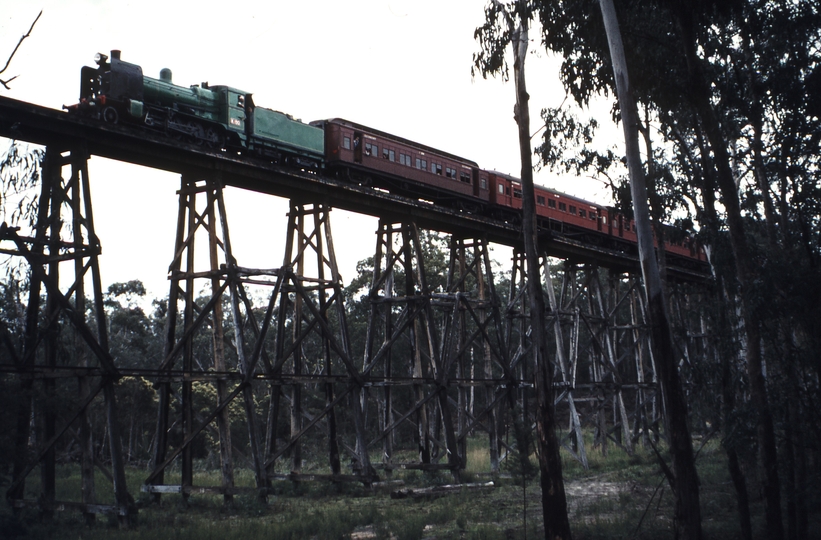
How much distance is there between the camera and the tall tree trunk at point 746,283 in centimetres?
1271

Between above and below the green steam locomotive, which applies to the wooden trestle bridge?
below

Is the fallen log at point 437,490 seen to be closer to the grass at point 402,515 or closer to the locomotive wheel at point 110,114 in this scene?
the grass at point 402,515

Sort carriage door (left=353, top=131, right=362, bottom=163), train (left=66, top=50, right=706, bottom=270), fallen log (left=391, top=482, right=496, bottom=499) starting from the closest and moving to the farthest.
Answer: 1. train (left=66, top=50, right=706, bottom=270)
2. fallen log (left=391, top=482, right=496, bottom=499)
3. carriage door (left=353, top=131, right=362, bottom=163)

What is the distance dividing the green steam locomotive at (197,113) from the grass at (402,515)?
7550 mm

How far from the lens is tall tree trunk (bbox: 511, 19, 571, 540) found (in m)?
12.3

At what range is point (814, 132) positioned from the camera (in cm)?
1459

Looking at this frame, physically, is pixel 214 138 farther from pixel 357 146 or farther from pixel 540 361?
pixel 540 361

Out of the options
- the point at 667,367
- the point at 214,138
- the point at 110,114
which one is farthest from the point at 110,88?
the point at 667,367

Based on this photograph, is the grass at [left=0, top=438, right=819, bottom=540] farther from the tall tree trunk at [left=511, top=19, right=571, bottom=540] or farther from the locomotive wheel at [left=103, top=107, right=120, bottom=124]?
the locomotive wheel at [left=103, top=107, right=120, bottom=124]

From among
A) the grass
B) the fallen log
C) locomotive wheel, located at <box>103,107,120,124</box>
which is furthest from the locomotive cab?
the fallen log

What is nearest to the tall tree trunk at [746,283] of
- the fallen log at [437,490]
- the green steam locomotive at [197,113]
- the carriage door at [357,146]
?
the fallen log at [437,490]

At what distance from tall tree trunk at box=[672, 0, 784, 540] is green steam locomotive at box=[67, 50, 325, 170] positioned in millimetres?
9122

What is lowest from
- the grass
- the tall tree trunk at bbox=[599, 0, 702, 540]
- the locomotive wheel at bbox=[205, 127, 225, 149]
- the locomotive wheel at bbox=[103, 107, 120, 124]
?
the grass

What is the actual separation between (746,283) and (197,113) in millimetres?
11744
